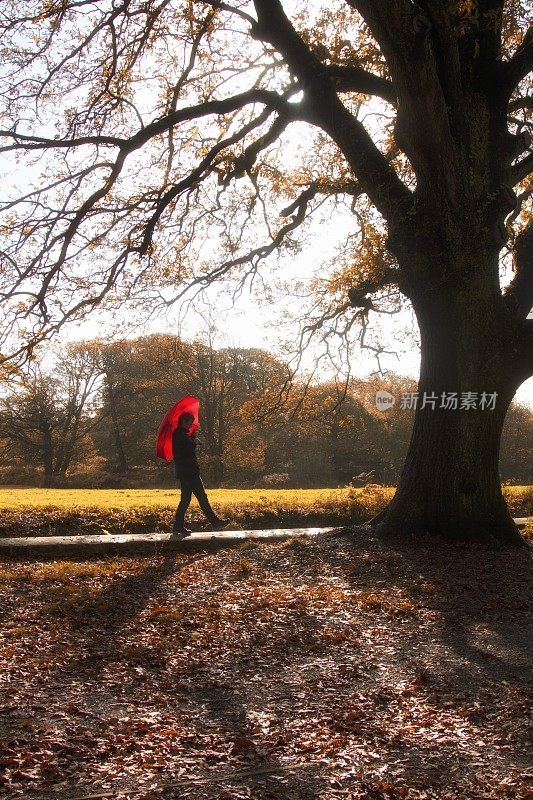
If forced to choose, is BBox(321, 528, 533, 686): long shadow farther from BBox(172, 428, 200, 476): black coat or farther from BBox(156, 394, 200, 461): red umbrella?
BBox(156, 394, 200, 461): red umbrella

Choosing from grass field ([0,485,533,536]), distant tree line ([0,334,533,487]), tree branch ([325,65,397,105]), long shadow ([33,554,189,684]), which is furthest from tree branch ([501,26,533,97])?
distant tree line ([0,334,533,487])

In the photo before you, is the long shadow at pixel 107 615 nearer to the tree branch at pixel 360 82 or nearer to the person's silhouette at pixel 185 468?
the person's silhouette at pixel 185 468

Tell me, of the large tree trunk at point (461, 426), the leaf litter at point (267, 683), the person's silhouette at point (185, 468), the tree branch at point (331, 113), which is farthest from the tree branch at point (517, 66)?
the person's silhouette at point (185, 468)

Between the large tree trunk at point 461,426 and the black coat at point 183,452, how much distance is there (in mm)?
3312

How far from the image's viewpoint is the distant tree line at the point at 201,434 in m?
36.6

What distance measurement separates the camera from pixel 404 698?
14.4 feet

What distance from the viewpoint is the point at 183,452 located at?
36.8 feet

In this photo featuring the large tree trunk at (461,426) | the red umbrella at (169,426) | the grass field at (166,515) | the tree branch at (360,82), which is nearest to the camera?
the large tree trunk at (461,426)

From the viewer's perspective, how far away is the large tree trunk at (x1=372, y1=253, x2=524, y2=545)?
979 centimetres

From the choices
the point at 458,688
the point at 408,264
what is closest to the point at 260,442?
the point at 408,264

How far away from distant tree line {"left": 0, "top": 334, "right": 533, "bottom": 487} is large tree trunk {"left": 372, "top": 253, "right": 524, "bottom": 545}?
24.9 m

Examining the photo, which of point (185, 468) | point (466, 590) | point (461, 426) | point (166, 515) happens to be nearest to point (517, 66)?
point (461, 426)

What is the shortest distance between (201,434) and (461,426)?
94.4ft

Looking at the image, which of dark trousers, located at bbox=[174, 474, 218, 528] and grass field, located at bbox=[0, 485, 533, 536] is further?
grass field, located at bbox=[0, 485, 533, 536]
